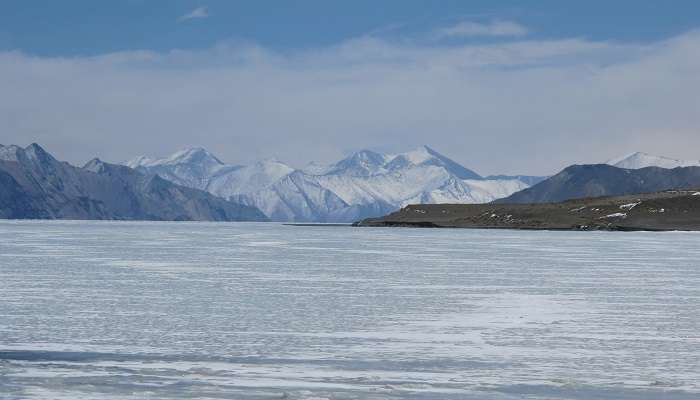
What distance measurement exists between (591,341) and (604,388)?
8227 mm

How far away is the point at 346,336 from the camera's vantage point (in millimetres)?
31094

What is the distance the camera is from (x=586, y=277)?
61.2m

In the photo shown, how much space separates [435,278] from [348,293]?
42.6 feet

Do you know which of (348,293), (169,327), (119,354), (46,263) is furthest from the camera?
(46,263)

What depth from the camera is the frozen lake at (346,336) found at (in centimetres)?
2214

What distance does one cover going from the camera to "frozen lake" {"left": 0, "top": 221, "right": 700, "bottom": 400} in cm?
2214

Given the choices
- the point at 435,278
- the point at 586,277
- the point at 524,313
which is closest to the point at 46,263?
the point at 435,278

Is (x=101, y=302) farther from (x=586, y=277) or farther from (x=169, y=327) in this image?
(x=586, y=277)

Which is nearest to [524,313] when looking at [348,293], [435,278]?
[348,293]

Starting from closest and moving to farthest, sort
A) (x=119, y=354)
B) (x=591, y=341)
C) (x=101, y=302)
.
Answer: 1. (x=119, y=354)
2. (x=591, y=341)
3. (x=101, y=302)

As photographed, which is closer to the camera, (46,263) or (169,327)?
(169,327)

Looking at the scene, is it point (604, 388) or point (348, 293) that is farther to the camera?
point (348, 293)

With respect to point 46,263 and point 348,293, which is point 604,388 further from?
point 46,263

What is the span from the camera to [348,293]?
4772 cm
